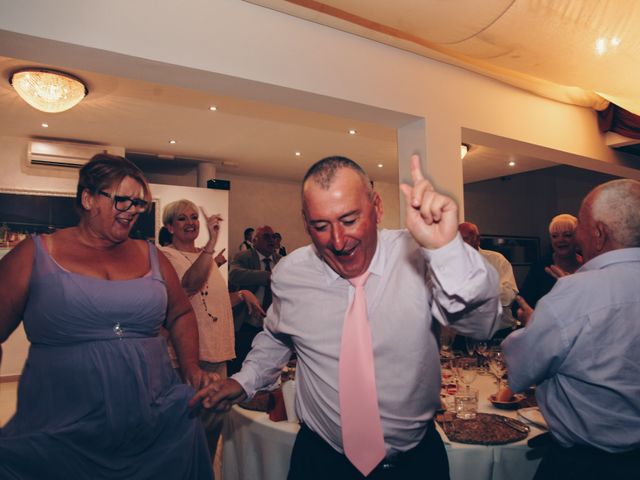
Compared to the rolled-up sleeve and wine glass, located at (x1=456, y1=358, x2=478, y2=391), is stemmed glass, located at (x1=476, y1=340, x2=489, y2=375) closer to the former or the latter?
wine glass, located at (x1=456, y1=358, x2=478, y2=391)

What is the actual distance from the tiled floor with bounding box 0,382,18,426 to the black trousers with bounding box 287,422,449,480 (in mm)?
3788

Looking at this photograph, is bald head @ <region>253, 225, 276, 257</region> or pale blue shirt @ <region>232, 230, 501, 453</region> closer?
pale blue shirt @ <region>232, 230, 501, 453</region>

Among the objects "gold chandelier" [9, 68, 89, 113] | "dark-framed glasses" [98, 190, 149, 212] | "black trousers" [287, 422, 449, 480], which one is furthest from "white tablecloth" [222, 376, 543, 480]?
"gold chandelier" [9, 68, 89, 113]

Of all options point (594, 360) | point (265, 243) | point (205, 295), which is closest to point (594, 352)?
point (594, 360)

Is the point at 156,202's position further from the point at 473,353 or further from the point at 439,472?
the point at 439,472

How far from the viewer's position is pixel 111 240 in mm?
1750

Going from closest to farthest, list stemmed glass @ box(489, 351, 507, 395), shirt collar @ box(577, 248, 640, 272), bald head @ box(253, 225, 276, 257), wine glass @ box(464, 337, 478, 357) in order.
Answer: shirt collar @ box(577, 248, 640, 272)
stemmed glass @ box(489, 351, 507, 395)
wine glass @ box(464, 337, 478, 357)
bald head @ box(253, 225, 276, 257)

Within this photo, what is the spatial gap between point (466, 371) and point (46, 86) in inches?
157

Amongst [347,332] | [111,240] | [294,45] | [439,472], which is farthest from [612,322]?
[294,45]

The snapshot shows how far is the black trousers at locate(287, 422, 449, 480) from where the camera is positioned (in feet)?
4.34

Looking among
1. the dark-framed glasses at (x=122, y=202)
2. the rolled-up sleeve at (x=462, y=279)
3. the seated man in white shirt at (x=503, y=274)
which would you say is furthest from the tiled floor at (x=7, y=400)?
the rolled-up sleeve at (x=462, y=279)

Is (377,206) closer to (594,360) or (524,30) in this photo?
(594,360)

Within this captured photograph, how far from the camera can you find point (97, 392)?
1.50m

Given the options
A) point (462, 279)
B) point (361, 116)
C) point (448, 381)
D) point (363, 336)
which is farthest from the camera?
point (361, 116)
